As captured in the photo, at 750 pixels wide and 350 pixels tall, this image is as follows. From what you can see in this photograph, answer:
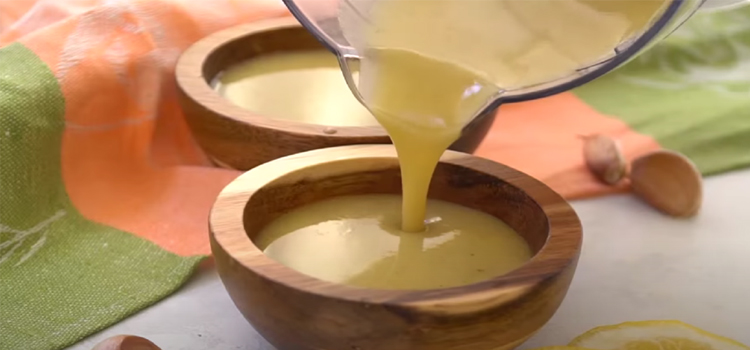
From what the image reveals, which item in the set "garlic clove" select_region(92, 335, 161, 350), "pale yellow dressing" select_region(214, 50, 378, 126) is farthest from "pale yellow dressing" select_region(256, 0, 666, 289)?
"pale yellow dressing" select_region(214, 50, 378, 126)

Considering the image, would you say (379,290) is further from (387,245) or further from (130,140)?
(130,140)

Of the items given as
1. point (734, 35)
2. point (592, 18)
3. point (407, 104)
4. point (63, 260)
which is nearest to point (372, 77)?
point (407, 104)

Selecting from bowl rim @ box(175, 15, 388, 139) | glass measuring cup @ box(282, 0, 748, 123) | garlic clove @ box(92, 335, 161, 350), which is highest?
glass measuring cup @ box(282, 0, 748, 123)

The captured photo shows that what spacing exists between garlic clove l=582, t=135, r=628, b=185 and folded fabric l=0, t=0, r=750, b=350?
0.4 inches

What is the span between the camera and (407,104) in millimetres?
526

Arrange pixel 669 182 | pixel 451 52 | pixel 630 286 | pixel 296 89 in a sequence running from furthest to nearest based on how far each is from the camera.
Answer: pixel 296 89 → pixel 669 182 → pixel 630 286 → pixel 451 52

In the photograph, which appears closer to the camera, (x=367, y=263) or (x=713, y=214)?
(x=367, y=263)

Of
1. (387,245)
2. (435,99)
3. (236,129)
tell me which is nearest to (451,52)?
(435,99)

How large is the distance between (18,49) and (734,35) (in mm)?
922

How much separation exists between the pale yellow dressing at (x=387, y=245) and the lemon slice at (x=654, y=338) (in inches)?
2.8

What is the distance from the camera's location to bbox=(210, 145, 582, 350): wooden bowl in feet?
1.31

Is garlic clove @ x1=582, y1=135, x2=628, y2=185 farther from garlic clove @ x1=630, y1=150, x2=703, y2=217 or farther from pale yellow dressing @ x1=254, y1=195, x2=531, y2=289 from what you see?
pale yellow dressing @ x1=254, y1=195, x2=531, y2=289

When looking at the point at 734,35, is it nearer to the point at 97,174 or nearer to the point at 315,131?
the point at 315,131

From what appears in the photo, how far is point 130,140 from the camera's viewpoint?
2.49 feet
